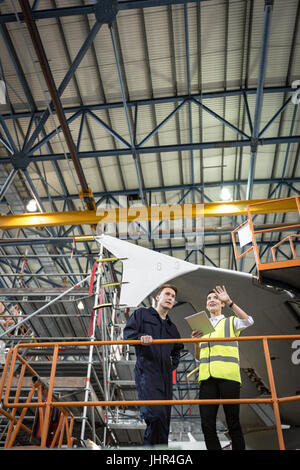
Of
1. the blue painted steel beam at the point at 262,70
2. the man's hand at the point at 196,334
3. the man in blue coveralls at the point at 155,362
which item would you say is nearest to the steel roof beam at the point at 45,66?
the blue painted steel beam at the point at 262,70

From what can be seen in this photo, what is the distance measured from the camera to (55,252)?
21281 millimetres

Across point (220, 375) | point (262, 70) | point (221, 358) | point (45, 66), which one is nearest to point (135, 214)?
point (45, 66)

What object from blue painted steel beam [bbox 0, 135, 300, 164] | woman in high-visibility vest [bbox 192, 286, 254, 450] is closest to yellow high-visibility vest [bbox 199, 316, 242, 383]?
woman in high-visibility vest [bbox 192, 286, 254, 450]

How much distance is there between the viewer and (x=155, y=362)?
4.61m

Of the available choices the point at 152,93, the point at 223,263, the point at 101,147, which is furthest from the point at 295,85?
the point at 223,263

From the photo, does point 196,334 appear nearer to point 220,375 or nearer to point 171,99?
point 220,375

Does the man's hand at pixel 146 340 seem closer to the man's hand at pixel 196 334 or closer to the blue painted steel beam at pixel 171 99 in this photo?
the man's hand at pixel 196 334

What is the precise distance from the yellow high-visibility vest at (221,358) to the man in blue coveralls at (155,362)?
0.38 metres

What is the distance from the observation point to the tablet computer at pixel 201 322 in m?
4.61

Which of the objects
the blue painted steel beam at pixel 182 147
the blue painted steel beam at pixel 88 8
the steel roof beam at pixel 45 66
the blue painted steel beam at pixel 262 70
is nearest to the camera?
the steel roof beam at pixel 45 66
